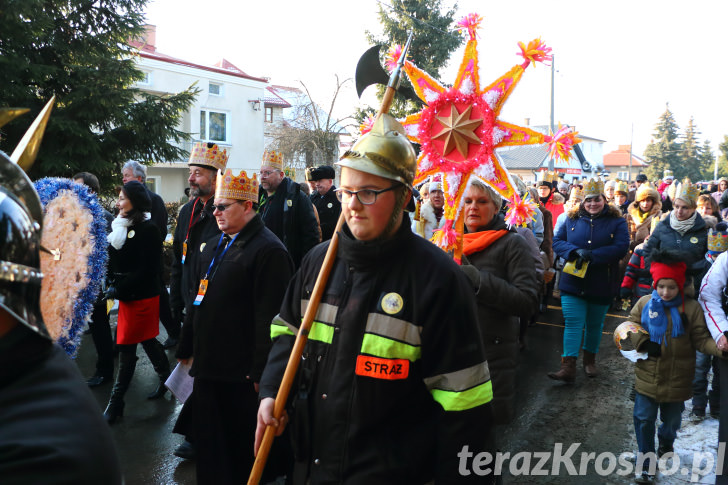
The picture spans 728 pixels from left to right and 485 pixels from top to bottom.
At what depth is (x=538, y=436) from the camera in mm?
4980

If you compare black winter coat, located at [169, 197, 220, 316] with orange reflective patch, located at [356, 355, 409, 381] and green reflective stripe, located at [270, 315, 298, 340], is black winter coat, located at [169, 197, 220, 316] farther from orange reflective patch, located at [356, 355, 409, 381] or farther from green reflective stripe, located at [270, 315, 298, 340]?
orange reflective patch, located at [356, 355, 409, 381]

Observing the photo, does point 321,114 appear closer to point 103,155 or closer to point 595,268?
point 103,155

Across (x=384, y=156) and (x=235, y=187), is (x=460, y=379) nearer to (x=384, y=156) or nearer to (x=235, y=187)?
(x=384, y=156)

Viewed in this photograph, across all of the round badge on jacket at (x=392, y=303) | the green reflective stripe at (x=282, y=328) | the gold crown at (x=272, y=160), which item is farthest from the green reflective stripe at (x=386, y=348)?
the gold crown at (x=272, y=160)

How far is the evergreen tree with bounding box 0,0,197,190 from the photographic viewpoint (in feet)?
35.9

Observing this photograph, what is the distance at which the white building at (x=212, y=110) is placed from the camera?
95.1ft

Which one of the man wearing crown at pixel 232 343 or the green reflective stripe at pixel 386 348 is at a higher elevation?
the green reflective stripe at pixel 386 348

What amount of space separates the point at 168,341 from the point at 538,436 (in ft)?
15.6

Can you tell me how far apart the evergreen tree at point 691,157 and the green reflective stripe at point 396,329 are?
74939 millimetres

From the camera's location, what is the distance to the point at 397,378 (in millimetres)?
2074

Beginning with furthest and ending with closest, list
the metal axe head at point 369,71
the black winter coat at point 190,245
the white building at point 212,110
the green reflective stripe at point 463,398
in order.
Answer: the white building at point 212,110, the black winter coat at point 190,245, the metal axe head at point 369,71, the green reflective stripe at point 463,398

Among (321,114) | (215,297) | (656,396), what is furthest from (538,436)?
(321,114)

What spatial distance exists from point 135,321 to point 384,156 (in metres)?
3.87

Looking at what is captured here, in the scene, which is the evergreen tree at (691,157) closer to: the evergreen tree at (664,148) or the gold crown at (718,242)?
the evergreen tree at (664,148)
